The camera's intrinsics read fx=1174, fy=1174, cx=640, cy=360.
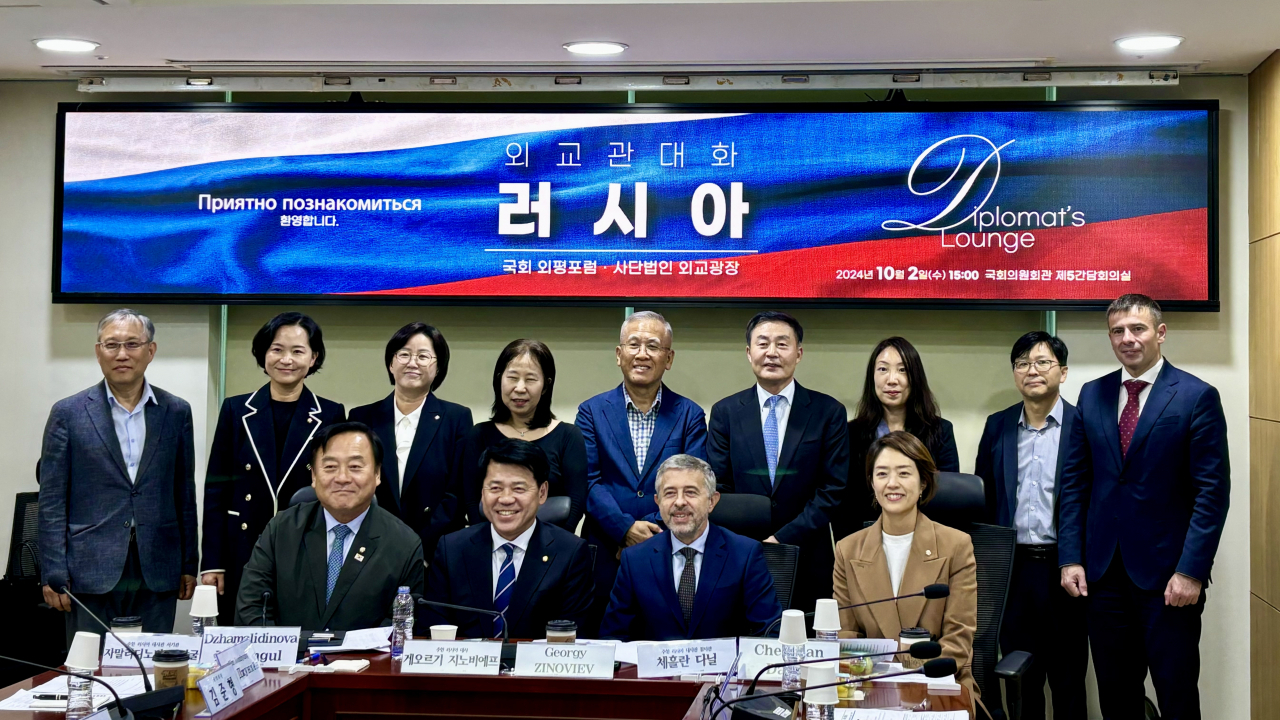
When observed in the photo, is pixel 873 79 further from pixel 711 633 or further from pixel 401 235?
pixel 711 633

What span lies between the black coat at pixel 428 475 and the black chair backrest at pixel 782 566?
1.14m

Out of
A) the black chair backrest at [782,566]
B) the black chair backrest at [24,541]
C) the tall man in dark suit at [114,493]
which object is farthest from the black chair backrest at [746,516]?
the black chair backrest at [24,541]

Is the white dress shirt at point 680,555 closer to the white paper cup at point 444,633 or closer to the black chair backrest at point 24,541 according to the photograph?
the white paper cup at point 444,633

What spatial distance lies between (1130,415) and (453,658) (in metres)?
2.63

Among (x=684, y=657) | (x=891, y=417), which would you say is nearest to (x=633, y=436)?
(x=891, y=417)

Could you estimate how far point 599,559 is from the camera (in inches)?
164

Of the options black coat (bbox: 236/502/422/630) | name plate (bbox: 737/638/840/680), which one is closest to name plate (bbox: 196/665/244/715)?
black coat (bbox: 236/502/422/630)

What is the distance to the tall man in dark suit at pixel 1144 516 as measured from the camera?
4.00 metres

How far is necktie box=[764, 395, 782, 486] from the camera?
4.16 m

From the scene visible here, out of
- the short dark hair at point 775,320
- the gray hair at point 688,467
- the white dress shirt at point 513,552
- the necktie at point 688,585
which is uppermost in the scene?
the short dark hair at point 775,320

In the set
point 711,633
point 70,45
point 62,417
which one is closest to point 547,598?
point 711,633

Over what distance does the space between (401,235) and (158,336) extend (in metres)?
1.19

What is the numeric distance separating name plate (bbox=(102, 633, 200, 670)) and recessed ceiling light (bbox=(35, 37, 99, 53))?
2.67 meters

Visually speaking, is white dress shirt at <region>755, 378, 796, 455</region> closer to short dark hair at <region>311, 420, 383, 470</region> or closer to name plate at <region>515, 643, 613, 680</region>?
short dark hair at <region>311, 420, 383, 470</region>
